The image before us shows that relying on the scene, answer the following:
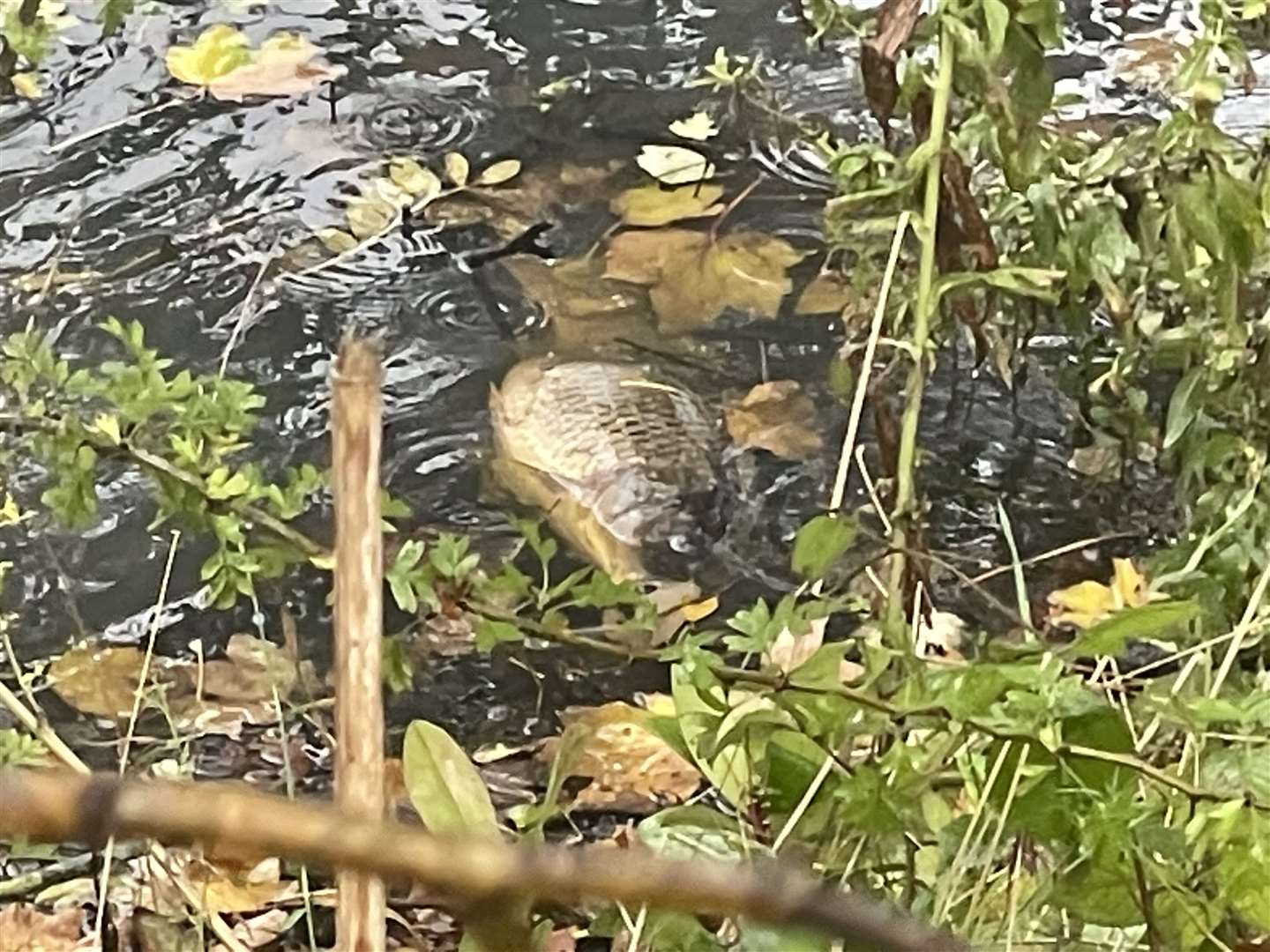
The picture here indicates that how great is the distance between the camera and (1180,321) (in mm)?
1107

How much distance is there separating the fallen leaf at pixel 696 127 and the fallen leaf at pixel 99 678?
0.80 m

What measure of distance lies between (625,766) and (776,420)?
387mm

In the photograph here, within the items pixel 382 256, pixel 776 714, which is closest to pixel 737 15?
pixel 382 256

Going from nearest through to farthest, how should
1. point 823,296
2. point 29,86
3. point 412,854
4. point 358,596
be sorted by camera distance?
point 412,854
point 358,596
point 823,296
point 29,86

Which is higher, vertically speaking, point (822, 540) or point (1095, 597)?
point (822, 540)

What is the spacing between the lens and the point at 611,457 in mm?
1416

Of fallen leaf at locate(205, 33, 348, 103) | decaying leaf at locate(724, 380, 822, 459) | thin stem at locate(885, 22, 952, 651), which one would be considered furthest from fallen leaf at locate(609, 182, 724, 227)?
thin stem at locate(885, 22, 952, 651)

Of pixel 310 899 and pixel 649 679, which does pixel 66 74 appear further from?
pixel 310 899

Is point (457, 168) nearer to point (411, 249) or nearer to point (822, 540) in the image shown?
point (411, 249)

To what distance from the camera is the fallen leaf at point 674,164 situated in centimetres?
175

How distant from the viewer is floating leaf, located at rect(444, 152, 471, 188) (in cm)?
175

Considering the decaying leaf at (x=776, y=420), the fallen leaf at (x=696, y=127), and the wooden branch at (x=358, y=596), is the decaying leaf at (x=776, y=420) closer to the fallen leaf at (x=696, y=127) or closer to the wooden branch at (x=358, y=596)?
the fallen leaf at (x=696, y=127)

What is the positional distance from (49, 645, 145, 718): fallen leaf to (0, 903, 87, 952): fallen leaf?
17 cm

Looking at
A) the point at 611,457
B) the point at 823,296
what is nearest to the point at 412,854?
the point at 611,457
